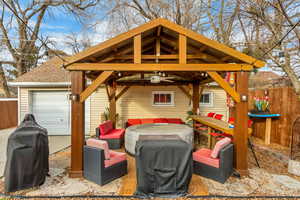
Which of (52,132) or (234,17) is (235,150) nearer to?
(234,17)

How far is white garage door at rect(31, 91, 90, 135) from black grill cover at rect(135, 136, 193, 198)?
245 inches

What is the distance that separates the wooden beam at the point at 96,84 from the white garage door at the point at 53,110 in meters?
4.74

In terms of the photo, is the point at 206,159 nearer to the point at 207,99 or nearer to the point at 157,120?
the point at 157,120

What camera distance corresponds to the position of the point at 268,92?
6.12 meters

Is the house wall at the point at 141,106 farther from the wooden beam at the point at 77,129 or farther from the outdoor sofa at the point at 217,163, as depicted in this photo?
the outdoor sofa at the point at 217,163

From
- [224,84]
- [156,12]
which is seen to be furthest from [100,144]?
[156,12]

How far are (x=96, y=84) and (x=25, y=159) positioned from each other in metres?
2.07

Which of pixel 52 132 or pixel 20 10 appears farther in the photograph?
pixel 20 10

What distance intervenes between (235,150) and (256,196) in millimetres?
1061

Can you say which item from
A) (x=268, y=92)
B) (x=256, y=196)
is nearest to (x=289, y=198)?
(x=256, y=196)

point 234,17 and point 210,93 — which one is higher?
point 234,17

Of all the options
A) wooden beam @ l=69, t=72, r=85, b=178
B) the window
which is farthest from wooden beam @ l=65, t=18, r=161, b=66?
the window

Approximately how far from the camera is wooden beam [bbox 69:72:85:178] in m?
3.55

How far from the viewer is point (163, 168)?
109 inches
